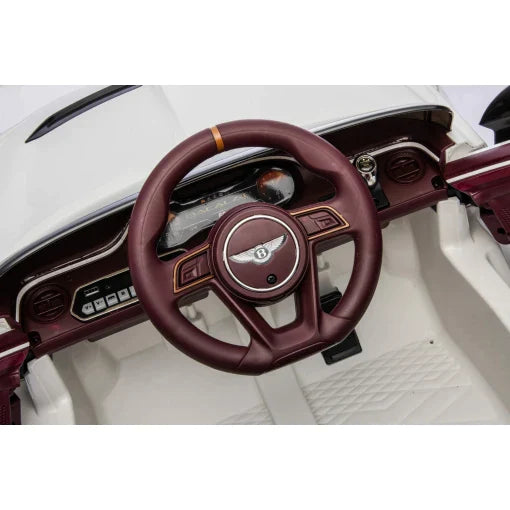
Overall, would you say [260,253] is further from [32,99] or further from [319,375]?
[32,99]

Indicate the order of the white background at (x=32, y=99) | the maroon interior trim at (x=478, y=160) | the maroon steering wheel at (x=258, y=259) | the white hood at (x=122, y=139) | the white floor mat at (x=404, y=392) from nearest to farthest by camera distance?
the maroon steering wheel at (x=258, y=259), the white hood at (x=122, y=139), the maroon interior trim at (x=478, y=160), the white floor mat at (x=404, y=392), the white background at (x=32, y=99)

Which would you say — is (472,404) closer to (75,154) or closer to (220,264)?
(220,264)

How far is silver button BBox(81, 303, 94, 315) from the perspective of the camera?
125 centimetres

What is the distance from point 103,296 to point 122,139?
1.20 feet

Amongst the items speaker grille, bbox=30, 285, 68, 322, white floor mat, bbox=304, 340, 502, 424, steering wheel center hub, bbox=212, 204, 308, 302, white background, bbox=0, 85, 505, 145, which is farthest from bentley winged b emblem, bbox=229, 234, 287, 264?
white background, bbox=0, 85, 505, 145

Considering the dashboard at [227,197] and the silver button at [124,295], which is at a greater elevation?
the dashboard at [227,197]

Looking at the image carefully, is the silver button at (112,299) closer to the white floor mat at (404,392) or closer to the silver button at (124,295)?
the silver button at (124,295)

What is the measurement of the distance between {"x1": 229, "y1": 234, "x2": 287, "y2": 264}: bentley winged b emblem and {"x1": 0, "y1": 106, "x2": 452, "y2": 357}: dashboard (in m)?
0.29

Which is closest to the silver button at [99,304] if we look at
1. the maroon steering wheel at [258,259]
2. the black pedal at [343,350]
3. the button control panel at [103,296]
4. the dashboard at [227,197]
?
the button control panel at [103,296]

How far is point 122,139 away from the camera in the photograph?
1199 millimetres

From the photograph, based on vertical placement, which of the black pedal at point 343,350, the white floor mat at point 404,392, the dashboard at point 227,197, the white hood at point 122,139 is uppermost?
the white hood at point 122,139

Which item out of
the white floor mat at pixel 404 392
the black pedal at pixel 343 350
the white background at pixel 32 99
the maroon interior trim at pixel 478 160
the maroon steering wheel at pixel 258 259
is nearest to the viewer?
the maroon steering wheel at pixel 258 259

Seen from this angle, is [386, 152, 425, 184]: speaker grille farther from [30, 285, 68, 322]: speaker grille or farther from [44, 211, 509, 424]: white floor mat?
[30, 285, 68, 322]: speaker grille

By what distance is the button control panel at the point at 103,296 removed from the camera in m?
1.25
